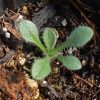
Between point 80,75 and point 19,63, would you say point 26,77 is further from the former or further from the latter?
point 80,75

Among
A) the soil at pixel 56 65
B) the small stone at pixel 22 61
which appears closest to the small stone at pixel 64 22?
the soil at pixel 56 65

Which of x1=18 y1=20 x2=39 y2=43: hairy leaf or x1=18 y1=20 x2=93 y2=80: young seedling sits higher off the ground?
x1=18 y1=20 x2=39 y2=43: hairy leaf

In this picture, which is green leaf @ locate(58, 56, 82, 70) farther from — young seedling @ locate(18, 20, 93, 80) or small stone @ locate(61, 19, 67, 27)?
small stone @ locate(61, 19, 67, 27)

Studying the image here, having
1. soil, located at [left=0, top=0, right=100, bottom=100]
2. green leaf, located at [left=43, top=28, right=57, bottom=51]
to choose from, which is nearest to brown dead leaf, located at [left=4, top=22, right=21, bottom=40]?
soil, located at [left=0, top=0, right=100, bottom=100]

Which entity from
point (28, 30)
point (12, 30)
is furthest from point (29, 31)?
point (12, 30)

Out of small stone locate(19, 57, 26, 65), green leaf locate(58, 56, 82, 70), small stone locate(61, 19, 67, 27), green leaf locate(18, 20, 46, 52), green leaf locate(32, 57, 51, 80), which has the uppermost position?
green leaf locate(18, 20, 46, 52)

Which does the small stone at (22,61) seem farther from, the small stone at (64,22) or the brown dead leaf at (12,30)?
the small stone at (64,22)

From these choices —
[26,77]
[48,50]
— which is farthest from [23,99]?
[48,50]
